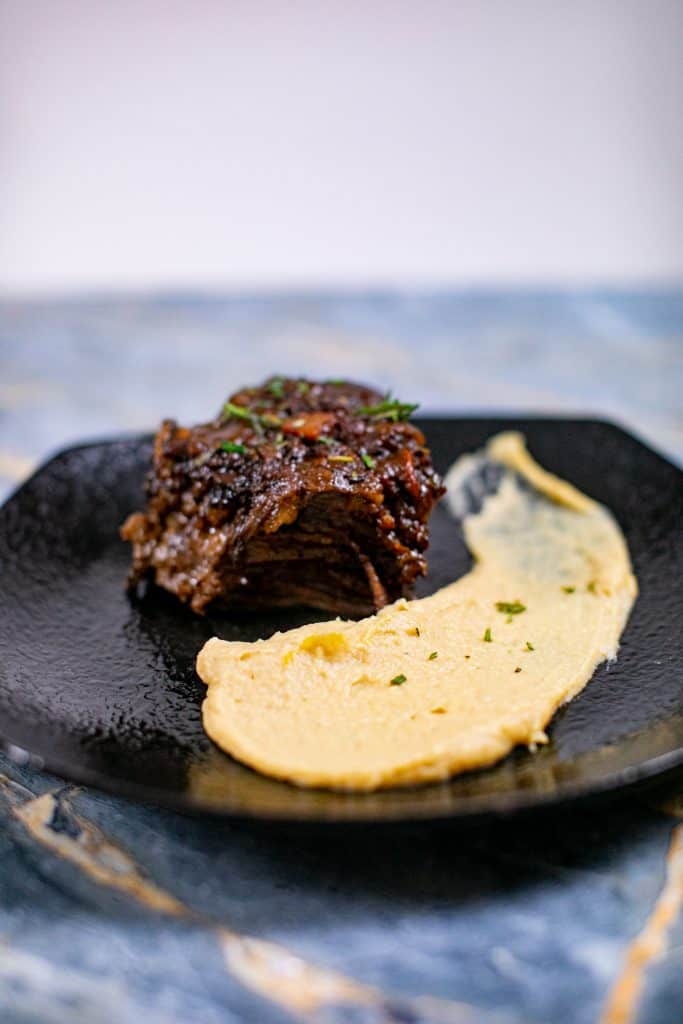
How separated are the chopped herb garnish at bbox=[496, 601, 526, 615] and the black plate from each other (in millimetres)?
471

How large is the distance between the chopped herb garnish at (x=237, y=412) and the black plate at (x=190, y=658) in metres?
0.92

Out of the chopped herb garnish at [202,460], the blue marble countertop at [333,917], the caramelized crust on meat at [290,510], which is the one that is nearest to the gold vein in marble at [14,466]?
the caramelized crust on meat at [290,510]

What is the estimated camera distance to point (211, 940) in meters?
3.55

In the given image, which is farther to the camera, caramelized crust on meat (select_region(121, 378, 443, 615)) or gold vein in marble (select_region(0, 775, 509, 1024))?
caramelized crust on meat (select_region(121, 378, 443, 615))

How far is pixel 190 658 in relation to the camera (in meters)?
4.93

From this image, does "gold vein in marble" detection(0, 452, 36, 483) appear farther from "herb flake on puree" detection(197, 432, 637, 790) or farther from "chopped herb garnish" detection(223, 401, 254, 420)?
"herb flake on puree" detection(197, 432, 637, 790)

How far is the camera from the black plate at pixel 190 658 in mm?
3676

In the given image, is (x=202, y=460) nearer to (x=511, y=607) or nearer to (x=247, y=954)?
(x=511, y=607)

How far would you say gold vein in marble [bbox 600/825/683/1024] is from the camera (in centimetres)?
329

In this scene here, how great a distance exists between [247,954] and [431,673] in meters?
1.35

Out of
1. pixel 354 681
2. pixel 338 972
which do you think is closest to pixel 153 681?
pixel 354 681

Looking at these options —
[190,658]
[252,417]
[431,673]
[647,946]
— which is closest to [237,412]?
[252,417]

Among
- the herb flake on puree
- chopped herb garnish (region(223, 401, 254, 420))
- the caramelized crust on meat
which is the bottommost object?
the herb flake on puree

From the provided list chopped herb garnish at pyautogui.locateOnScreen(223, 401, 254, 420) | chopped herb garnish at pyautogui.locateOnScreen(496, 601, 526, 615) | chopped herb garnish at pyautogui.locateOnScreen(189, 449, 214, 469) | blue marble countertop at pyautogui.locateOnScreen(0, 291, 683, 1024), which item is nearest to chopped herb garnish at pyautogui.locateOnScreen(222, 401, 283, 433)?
chopped herb garnish at pyautogui.locateOnScreen(223, 401, 254, 420)
